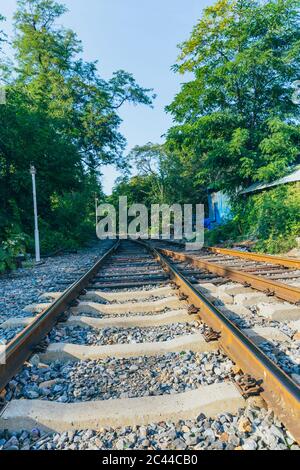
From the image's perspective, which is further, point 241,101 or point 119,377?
point 241,101

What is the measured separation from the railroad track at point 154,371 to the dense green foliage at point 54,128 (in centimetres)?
829

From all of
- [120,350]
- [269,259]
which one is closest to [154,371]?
[120,350]

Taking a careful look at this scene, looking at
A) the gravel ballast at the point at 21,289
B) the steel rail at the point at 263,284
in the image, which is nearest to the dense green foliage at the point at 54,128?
the gravel ballast at the point at 21,289

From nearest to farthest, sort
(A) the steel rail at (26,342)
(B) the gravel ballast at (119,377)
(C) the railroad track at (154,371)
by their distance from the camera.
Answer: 1. (C) the railroad track at (154,371)
2. (B) the gravel ballast at (119,377)
3. (A) the steel rail at (26,342)

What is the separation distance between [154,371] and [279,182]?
11892mm

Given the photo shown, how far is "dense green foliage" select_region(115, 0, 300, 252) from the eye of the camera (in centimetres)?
1355

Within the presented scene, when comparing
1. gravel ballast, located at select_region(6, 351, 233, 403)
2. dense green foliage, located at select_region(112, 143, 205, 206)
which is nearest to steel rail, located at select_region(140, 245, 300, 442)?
gravel ballast, located at select_region(6, 351, 233, 403)

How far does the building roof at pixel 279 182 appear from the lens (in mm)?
11883

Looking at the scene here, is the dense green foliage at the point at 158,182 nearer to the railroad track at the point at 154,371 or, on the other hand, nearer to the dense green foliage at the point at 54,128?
the dense green foliage at the point at 54,128

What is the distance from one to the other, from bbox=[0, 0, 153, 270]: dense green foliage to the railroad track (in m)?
8.29

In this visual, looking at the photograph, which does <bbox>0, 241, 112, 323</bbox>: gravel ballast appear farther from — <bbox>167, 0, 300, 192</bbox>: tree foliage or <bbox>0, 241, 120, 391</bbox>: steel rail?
<bbox>167, 0, 300, 192</bbox>: tree foliage

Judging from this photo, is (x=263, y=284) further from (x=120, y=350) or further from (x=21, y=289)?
(x=21, y=289)

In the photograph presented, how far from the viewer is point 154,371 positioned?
82.8 inches

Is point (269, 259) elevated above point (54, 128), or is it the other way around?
point (54, 128)
